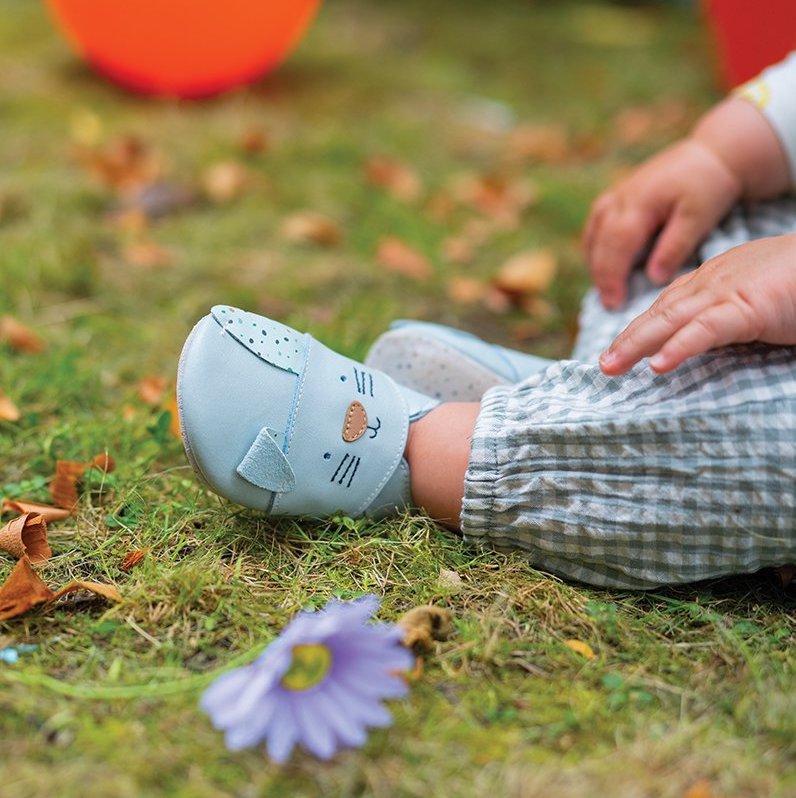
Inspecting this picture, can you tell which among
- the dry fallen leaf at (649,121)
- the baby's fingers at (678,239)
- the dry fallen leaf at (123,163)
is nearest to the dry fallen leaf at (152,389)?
the baby's fingers at (678,239)

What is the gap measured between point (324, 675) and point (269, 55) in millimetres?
2061

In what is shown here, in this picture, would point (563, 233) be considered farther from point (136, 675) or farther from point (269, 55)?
point (136, 675)

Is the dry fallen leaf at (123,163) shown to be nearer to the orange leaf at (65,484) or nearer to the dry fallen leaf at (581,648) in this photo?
the orange leaf at (65,484)

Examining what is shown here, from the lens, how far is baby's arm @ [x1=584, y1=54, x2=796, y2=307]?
1.23 metres

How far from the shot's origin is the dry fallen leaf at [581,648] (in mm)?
848

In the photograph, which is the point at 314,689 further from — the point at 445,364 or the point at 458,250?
the point at 458,250

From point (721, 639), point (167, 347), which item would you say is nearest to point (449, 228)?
point (167, 347)

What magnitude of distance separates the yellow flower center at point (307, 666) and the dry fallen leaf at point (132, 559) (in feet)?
0.88

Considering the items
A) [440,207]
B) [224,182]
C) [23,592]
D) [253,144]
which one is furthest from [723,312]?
[253,144]

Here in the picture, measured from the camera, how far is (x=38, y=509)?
3.32 ft

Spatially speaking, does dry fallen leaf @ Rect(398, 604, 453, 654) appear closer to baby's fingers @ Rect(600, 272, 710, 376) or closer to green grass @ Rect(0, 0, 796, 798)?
green grass @ Rect(0, 0, 796, 798)

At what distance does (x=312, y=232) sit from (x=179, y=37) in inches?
32.2

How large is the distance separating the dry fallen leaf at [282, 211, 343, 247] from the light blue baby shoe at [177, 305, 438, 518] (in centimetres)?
82

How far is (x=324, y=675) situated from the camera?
724 mm
